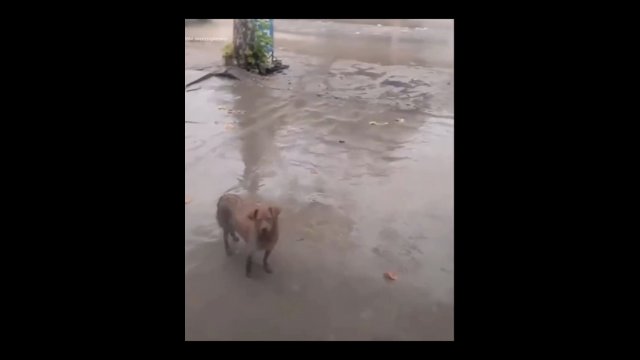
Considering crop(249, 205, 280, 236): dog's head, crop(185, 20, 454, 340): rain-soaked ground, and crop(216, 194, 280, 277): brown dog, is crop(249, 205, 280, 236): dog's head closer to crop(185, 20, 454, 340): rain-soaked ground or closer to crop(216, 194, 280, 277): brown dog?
crop(216, 194, 280, 277): brown dog

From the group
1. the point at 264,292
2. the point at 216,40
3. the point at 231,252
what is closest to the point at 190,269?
the point at 231,252

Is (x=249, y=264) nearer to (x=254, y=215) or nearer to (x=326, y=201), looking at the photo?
(x=254, y=215)

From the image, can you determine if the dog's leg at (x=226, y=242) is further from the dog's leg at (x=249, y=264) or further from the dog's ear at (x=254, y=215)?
the dog's ear at (x=254, y=215)

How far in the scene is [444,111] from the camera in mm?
9656

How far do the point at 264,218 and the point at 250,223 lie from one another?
21cm

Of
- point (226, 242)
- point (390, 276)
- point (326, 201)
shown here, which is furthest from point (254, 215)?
point (326, 201)

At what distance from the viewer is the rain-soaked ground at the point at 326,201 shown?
388 centimetres

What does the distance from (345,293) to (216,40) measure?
43.2 feet

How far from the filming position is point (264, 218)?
406 centimetres

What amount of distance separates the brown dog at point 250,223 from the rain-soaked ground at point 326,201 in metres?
0.22

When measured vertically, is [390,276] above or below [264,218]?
below

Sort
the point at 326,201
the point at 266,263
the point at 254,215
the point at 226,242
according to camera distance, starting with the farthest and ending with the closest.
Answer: the point at 326,201, the point at 226,242, the point at 266,263, the point at 254,215

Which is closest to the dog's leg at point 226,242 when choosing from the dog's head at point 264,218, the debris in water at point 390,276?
the dog's head at point 264,218
